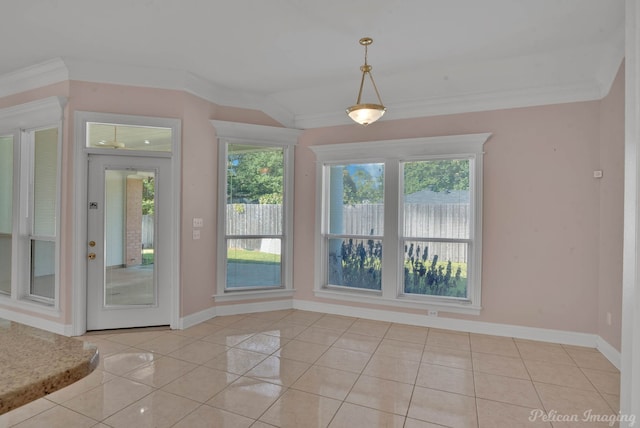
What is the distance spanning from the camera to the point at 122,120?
3.98 meters

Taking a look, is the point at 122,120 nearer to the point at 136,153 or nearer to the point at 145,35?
the point at 136,153

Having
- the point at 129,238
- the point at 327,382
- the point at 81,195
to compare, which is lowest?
the point at 327,382

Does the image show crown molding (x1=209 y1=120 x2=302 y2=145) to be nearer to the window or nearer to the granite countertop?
the window

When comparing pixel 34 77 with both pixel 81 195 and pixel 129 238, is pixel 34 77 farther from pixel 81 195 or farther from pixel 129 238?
pixel 129 238

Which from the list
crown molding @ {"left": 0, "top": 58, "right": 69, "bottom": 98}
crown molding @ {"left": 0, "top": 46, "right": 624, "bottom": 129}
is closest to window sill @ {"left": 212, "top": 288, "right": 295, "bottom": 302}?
crown molding @ {"left": 0, "top": 46, "right": 624, "bottom": 129}

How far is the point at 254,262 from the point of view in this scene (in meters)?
5.00

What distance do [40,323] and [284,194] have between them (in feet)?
11.2

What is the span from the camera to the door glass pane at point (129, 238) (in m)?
4.06

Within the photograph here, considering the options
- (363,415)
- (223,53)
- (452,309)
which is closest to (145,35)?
(223,53)

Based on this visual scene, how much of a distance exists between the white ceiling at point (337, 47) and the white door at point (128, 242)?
111cm

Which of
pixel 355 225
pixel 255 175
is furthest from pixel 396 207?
pixel 255 175

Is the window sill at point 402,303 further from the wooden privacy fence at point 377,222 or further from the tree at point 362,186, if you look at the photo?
the tree at point 362,186

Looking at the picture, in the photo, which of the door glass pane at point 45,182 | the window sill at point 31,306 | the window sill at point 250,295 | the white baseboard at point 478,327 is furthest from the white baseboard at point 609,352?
the door glass pane at point 45,182

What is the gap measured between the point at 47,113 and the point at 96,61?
34.9 inches
